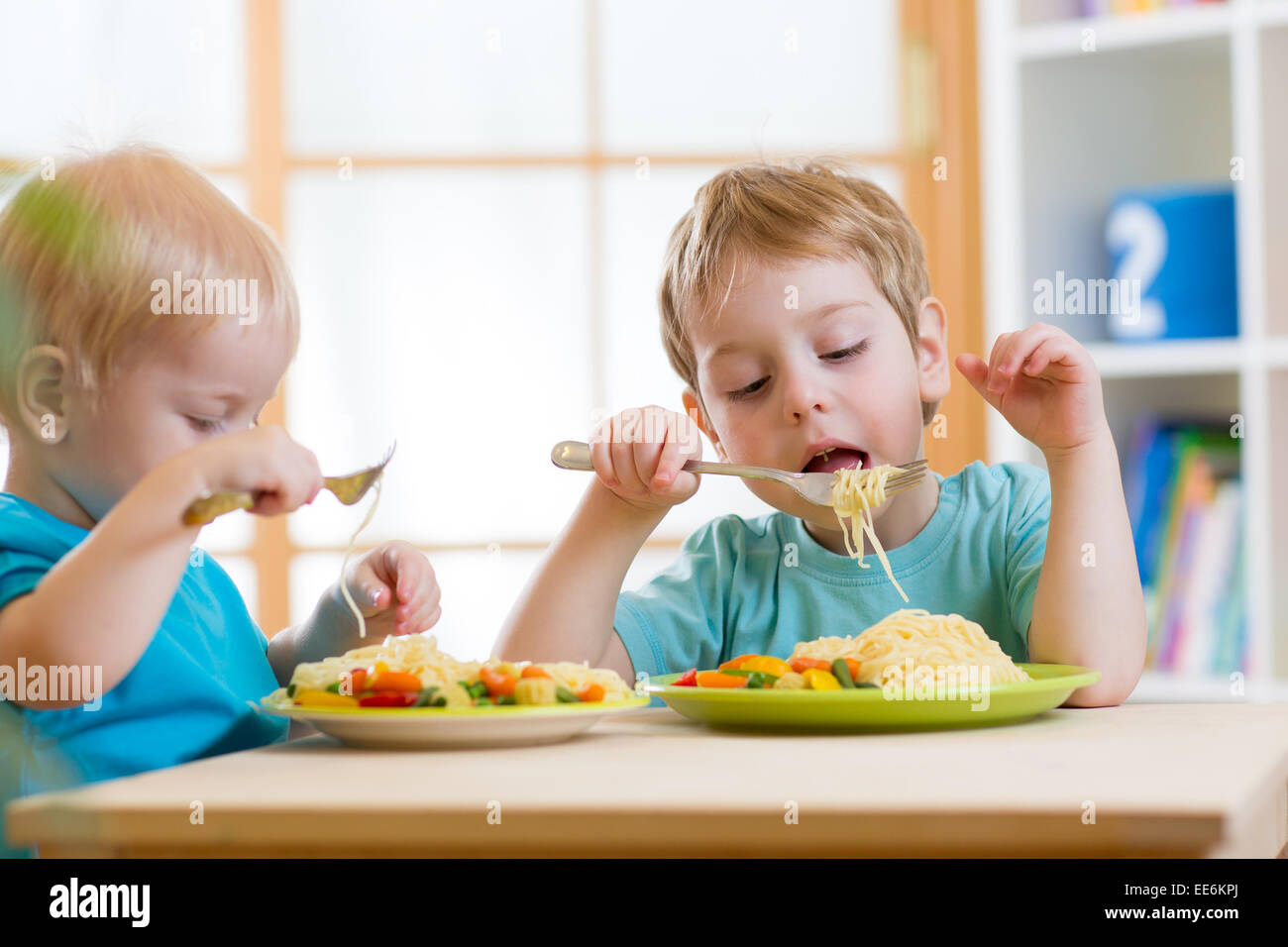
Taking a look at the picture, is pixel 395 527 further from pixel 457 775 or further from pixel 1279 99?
pixel 457 775

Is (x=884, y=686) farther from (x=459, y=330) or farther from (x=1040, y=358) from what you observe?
(x=459, y=330)

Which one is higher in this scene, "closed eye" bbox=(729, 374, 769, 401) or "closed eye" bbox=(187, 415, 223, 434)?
"closed eye" bbox=(729, 374, 769, 401)

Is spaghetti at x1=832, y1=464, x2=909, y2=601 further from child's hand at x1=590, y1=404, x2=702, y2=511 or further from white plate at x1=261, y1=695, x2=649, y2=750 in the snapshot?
white plate at x1=261, y1=695, x2=649, y2=750

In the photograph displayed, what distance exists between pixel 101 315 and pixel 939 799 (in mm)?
767

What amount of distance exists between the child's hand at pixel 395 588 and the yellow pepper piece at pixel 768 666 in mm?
290

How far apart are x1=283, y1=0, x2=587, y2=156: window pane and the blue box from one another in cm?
128

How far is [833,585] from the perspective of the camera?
135 centimetres

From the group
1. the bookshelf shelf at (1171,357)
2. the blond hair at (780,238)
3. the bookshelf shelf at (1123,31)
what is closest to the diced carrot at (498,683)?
the blond hair at (780,238)

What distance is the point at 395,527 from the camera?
3.00 metres

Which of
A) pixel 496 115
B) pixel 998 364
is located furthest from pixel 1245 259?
pixel 496 115

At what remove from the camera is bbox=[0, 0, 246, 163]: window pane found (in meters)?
2.94

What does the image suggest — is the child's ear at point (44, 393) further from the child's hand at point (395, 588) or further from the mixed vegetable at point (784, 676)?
the mixed vegetable at point (784, 676)

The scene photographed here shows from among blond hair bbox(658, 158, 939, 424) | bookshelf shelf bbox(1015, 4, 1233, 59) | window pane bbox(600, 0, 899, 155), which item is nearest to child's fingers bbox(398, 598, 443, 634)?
blond hair bbox(658, 158, 939, 424)
